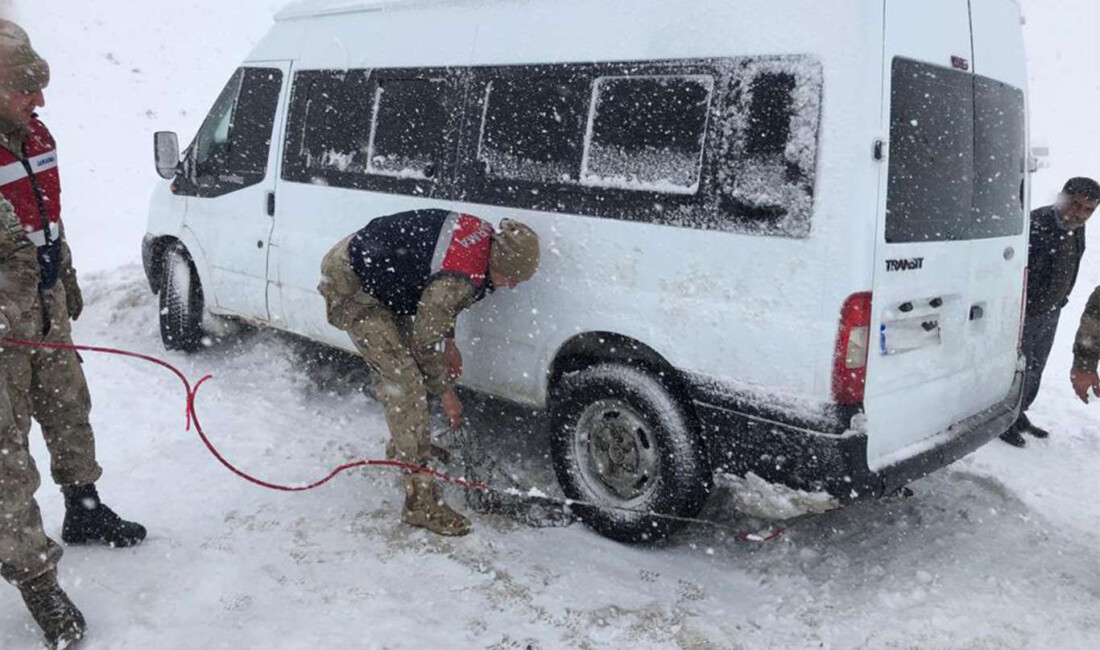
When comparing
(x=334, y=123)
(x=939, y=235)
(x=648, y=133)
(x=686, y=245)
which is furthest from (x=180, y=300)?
(x=939, y=235)

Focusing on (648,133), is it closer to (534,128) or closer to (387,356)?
(534,128)

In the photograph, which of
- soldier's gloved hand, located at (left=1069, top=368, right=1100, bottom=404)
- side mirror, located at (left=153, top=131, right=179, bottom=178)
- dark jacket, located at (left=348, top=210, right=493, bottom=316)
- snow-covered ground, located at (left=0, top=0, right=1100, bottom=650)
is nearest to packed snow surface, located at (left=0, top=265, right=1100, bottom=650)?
snow-covered ground, located at (left=0, top=0, right=1100, bottom=650)

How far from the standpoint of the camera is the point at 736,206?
323 centimetres

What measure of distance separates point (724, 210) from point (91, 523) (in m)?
2.90

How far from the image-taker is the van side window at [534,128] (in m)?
3.74

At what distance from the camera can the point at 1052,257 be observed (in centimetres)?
516

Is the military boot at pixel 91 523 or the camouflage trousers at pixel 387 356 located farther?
the camouflage trousers at pixel 387 356

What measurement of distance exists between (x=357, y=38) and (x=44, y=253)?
2.34m

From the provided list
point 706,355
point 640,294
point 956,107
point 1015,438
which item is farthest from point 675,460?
point 1015,438

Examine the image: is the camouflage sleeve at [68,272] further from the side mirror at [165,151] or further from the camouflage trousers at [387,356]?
the side mirror at [165,151]

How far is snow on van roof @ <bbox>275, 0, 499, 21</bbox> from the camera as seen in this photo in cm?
453

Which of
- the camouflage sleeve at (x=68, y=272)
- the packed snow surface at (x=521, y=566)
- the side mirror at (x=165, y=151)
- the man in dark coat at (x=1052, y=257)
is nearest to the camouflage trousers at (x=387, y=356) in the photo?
the packed snow surface at (x=521, y=566)

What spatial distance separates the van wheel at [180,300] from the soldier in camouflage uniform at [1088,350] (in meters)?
5.70

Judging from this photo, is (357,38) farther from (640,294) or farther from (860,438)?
(860,438)
